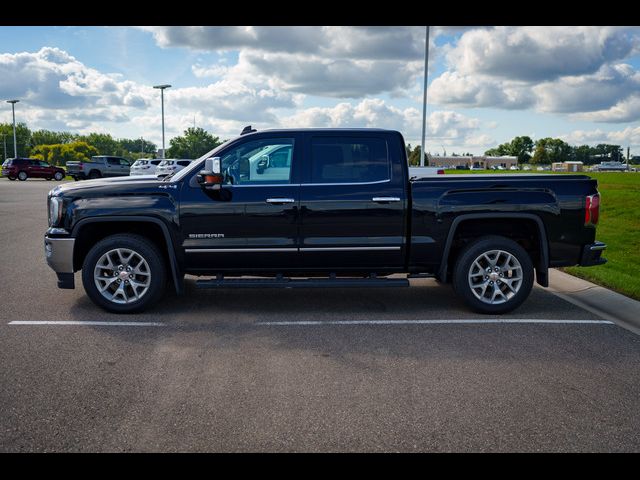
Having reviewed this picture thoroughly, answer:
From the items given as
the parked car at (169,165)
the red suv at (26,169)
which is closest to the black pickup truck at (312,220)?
the parked car at (169,165)

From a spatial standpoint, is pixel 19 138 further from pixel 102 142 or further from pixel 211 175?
pixel 211 175

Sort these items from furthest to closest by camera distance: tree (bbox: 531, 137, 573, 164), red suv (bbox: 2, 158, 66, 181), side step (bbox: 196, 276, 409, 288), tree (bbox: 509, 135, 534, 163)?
tree (bbox: 509, 135, 534, 163) → tree (bbox: 531, 137, 573, 164) → red suv (bbox: 2, 158, 66, 181) → side step (bbox: 196, 276, 409, 288)

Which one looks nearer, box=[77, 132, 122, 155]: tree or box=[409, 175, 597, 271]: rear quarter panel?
box=[409, 175, 597, 271]: rear quarter panel

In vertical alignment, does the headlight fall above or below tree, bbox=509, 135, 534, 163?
below

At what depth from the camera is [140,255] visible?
630 centimetres

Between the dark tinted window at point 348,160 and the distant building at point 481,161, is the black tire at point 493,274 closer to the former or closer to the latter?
the dark tinted window at point 348,160

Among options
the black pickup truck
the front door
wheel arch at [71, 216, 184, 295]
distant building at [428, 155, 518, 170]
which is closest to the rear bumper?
the black pickup truck

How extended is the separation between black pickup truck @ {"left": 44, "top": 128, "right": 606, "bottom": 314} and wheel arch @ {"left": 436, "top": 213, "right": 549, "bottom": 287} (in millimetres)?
23

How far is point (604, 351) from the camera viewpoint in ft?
17.2

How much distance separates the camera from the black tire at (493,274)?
21.0 feet

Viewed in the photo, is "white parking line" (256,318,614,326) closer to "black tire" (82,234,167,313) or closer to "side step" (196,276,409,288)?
"side step" (196,276,409,288)

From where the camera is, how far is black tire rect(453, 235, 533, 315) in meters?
6.40
